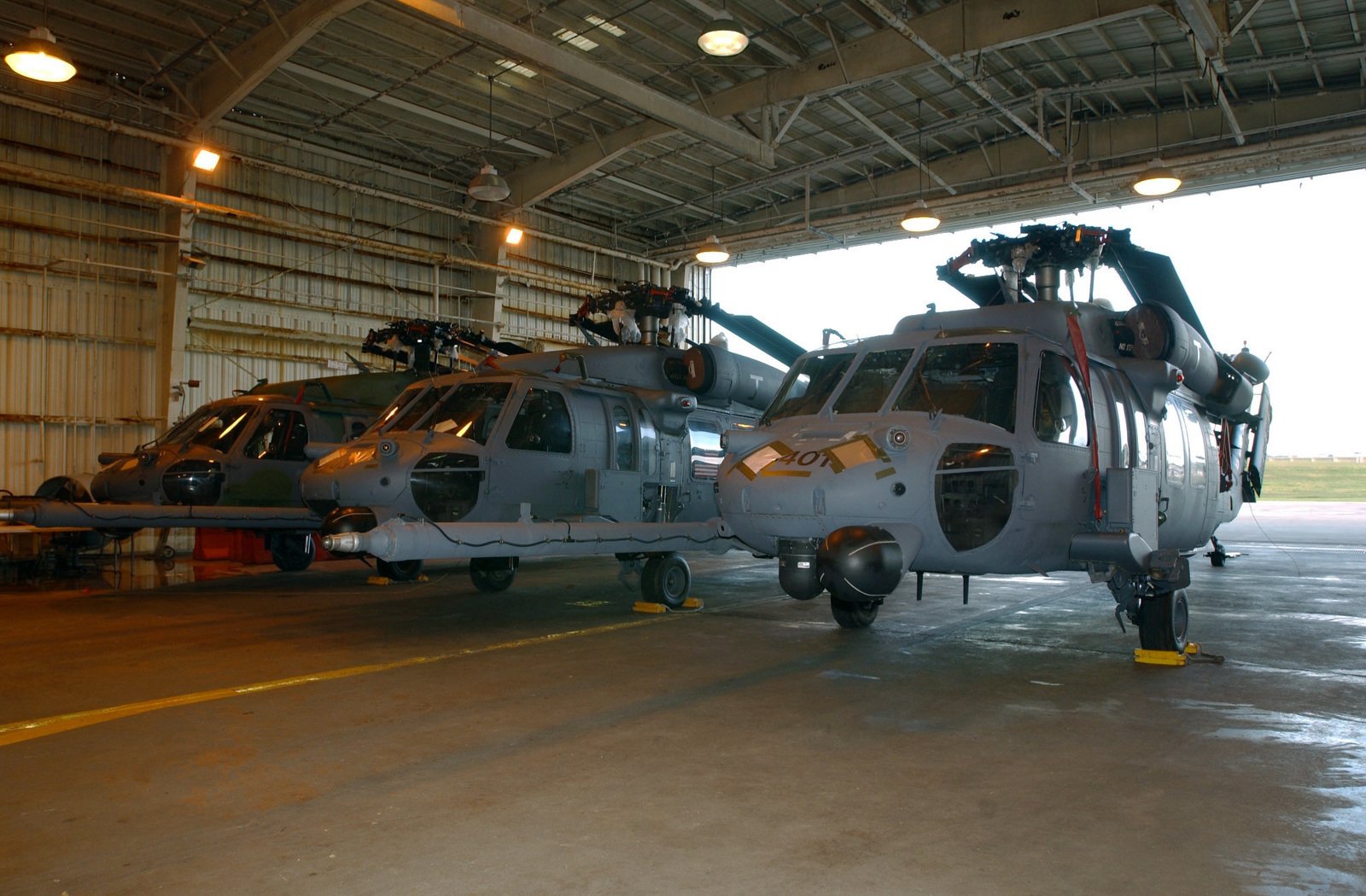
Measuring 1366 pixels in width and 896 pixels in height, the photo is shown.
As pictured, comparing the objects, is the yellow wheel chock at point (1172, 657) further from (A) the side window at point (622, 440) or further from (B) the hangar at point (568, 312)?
(A) the side window at point (622, 440)

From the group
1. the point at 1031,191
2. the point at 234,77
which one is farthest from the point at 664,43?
the point at 1031,191

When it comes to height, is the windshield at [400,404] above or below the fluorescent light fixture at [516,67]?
below

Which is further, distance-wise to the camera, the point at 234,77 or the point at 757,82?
the point at 757,82

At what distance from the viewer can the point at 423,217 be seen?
861 inches

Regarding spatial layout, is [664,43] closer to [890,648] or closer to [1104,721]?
[890,648]

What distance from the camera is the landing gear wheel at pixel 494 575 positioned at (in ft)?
35.1

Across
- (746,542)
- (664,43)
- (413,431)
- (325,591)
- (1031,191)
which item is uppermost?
(664,43)

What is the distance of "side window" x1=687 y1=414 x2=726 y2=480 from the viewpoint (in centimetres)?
1150

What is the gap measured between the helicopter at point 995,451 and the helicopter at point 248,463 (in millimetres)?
6947

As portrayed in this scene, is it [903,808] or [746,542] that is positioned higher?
[746,542]

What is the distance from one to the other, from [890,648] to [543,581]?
19.6 ft

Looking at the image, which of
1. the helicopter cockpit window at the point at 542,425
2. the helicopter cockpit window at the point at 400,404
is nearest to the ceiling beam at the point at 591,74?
the helicopter cockpit window at the point at 400,404

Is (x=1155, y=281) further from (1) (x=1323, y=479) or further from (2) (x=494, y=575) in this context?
(1) (x=1323, y=479)

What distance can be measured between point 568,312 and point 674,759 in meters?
21.6
